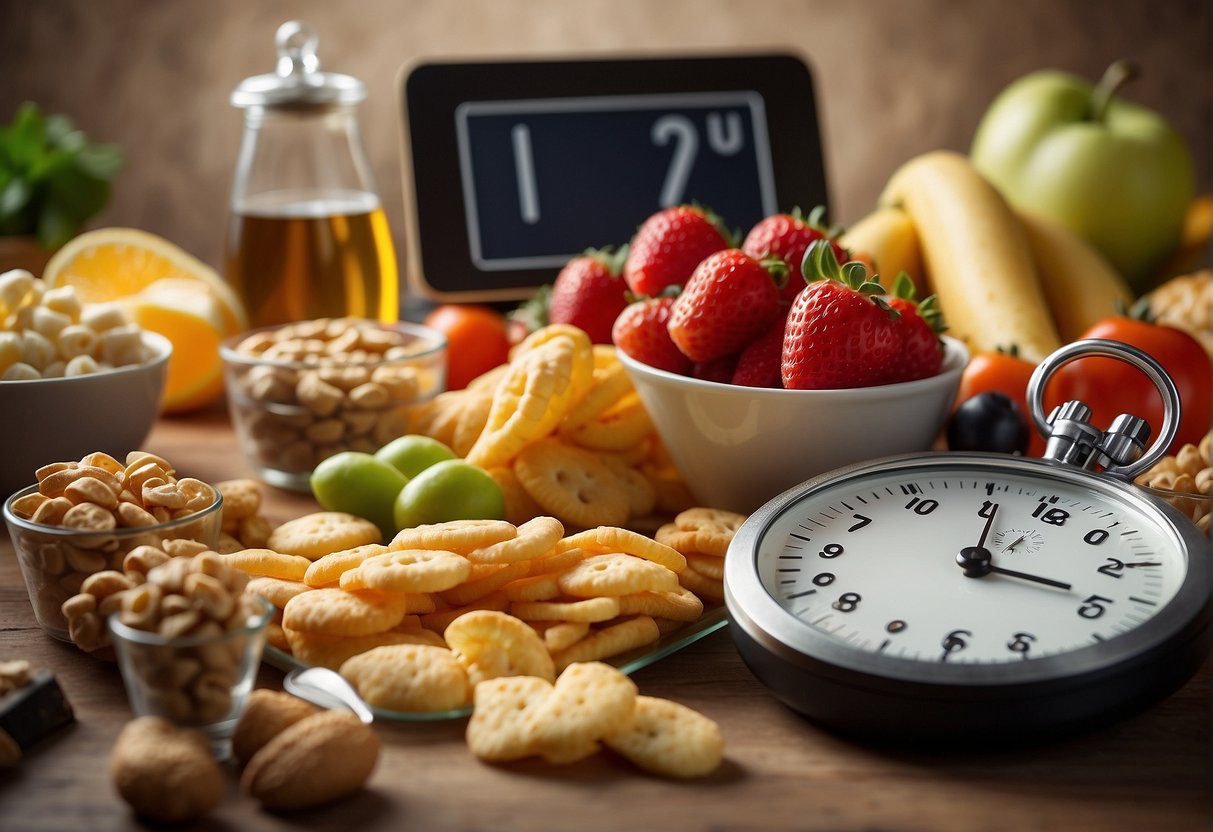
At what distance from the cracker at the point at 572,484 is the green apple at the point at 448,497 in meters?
0.04

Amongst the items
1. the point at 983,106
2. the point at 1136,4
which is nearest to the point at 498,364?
the point at 983,106

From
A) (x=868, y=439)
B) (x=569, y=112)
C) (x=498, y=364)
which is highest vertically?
(x=569, y=112)

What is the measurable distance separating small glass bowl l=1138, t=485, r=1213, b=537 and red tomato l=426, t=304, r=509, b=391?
0.77 m

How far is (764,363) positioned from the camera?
917 mm

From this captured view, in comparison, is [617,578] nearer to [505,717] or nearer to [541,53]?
[505,717]

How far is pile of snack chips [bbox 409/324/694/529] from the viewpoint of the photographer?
37.5 inches

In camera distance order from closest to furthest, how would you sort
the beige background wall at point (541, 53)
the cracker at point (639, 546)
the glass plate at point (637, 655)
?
the glass plate at point (637, 655) < the cracker at point (639, 546) < the beige background wall at point (541, 53)

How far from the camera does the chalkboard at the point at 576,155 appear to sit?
1498 mm

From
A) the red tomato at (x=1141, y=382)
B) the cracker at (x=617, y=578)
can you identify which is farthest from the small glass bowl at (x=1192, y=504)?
the cracker at (x=617, y=578)

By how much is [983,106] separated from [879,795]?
1.81 meters

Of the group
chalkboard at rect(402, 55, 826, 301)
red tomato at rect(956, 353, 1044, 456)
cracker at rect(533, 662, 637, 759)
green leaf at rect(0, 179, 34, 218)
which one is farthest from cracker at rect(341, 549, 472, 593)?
green leaf at rect(0, 179, 34, 218)

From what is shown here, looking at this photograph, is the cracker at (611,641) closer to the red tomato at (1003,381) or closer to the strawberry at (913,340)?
the strawberry at (913,340)

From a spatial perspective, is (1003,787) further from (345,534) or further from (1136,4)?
(1136,4)

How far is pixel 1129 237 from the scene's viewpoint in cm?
158
